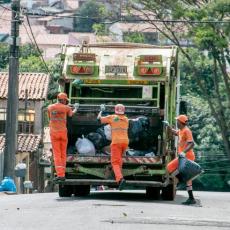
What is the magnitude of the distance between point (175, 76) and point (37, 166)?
26789 millimetres

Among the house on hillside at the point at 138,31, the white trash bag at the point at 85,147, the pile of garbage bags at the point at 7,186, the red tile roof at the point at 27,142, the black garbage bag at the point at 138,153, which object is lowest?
the pile of garbage bags at the point at 7,186

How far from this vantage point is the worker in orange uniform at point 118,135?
2020cm

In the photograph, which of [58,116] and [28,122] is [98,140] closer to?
[58,116]

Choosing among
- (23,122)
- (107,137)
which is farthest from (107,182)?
(23,122)

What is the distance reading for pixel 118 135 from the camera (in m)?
20.2

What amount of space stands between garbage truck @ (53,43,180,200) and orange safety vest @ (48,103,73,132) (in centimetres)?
77

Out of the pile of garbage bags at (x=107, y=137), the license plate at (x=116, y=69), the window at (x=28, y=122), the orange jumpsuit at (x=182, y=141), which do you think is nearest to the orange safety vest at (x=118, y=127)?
the pile of garbage bags at (x=107, y=137)

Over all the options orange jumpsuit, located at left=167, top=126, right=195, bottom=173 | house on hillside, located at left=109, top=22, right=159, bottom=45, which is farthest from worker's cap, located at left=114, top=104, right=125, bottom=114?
house on hillside, located at left=109, top=22, right=159, bottom=45

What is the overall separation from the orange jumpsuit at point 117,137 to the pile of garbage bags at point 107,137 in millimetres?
670

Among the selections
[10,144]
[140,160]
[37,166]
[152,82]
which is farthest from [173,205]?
[37,166]

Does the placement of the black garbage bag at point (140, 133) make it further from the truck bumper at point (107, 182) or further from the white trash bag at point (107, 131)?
the truck bumper at point (107, 182)

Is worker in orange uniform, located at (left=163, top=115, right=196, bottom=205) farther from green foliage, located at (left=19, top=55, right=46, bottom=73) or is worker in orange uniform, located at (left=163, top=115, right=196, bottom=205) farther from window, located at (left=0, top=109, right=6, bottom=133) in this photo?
green foliage, located at (left=19, top=55, right=46, bottom=73)

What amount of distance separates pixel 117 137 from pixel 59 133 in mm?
1063

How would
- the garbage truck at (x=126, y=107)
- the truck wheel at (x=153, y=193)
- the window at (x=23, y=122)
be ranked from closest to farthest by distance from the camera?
the garbage truck at (x=126, y=107) < the truck wheel at (x=153, y=193) < the window at (x=23, y=122)
